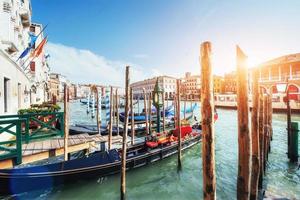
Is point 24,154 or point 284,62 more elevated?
point 284,62

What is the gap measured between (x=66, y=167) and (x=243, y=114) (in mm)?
5177

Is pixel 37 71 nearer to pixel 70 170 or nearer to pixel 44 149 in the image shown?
pixel 44 149

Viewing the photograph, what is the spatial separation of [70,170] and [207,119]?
4773 millimetres

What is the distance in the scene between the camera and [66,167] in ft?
18.4

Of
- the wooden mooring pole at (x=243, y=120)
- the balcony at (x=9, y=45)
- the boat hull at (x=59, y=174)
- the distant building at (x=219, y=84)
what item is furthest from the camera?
the distant building at (x=219, y=84)

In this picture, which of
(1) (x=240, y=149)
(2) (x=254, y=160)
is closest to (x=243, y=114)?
(1) (x=240, y=149)

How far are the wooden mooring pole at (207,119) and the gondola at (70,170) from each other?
4.34 metres

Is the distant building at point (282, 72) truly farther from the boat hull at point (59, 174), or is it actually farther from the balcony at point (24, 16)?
the balcony at point (24, 16)

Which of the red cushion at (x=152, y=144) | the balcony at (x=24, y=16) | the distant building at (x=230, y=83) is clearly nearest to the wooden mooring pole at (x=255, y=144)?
the red cushion at (x=152, y=144)

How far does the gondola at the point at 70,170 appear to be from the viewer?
16.2 feet

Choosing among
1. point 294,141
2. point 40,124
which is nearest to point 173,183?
point 40,124

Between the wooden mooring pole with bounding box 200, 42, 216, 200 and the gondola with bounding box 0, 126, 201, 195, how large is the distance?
4.34m

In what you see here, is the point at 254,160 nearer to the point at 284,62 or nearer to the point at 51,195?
the point at 51,195

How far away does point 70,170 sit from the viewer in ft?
18.5
